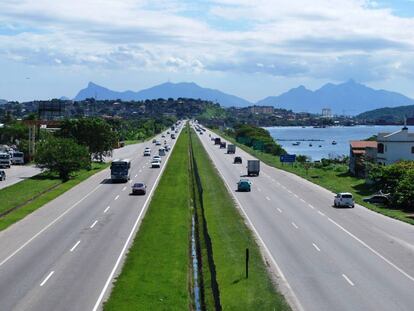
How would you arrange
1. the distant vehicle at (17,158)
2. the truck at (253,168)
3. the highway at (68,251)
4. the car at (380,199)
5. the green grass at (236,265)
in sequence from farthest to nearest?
the distant vehicle at (17,158) < the truck at (253,168) < the car at (380,199) < the highway at (68,251) < the green grass at (236,265)

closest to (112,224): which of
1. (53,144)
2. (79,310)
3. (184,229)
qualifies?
(184,229)

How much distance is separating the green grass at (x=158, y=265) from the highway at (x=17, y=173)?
25.9 m

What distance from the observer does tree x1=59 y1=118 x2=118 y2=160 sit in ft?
339

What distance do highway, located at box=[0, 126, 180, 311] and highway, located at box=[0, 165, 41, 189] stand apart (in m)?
16.0

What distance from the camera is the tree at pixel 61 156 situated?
266ft

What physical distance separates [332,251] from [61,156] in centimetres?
4944

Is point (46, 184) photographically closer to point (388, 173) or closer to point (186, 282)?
point (388, 173)

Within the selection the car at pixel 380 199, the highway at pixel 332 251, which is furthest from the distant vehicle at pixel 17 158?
the car at pixel 380 199

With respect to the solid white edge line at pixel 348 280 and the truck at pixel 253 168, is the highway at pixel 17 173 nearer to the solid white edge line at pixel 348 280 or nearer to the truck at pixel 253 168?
the truck at pixel 253 168

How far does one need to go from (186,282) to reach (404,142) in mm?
59794

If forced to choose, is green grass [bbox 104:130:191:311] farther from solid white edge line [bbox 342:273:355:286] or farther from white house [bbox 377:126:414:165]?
white house [bbox 377:126:414:165]

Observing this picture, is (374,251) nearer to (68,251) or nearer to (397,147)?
(68,251)

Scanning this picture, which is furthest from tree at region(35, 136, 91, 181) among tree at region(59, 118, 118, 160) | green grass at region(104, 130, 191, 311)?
green grass at region(104, 130, 191, 311)

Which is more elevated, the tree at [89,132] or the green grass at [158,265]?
the tree at [89,132]
